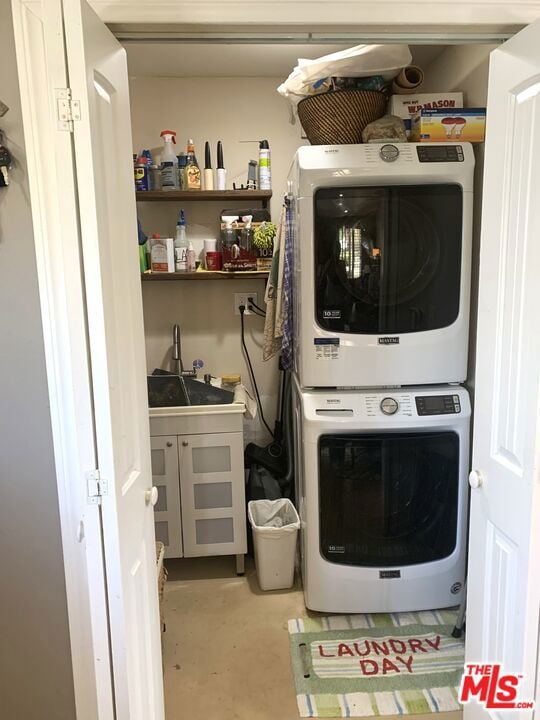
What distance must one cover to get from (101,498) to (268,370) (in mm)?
1942

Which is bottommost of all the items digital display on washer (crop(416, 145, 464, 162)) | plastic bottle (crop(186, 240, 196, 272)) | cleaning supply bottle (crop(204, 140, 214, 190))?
plastic bottle (crop(186, 240, 196, 272))

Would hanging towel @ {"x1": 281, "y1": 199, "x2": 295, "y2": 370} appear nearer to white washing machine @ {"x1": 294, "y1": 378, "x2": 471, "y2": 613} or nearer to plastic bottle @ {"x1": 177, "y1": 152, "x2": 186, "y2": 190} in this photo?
white washing machine @ {"x1": 294, "y1": 378, "x2": 471, "y2": 613}

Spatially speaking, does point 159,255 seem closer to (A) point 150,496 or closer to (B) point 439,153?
(B) point 439,153

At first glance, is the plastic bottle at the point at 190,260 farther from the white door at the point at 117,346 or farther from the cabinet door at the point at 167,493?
the white door at the point at 117,346

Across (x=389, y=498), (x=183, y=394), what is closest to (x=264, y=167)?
(x=183, y=394)

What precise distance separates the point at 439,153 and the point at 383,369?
829mm

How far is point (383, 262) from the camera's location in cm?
204

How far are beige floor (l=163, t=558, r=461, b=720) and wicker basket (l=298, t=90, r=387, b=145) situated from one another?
6.45 ft

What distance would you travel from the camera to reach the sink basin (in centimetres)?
245

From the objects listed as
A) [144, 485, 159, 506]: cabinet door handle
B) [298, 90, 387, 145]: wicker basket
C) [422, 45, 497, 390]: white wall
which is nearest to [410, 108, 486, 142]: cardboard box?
[422, 45, 497, 390]: white wall

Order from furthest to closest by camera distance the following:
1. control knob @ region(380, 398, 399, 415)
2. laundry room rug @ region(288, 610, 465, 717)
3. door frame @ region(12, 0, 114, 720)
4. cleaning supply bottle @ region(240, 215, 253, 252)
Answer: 1. cleaning supply bottle @ region(240, 215, 253, 252)
2. control knob @ region(380, 398, 399, 415)
3. laundry room rug @ region(288, 610, 465, 717)
4. door frame @ region(12, 0, 114, 720)

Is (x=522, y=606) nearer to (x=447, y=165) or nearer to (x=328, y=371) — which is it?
(x=328, y=371)

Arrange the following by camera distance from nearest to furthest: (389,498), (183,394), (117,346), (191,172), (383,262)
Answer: (117,346)
(383,262)
(389,498)
(183,394)
(191,172)

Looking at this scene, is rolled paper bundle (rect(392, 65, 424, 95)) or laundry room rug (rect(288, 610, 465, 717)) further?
rolled paper bundle (rect(392, 65, 424, 95))
